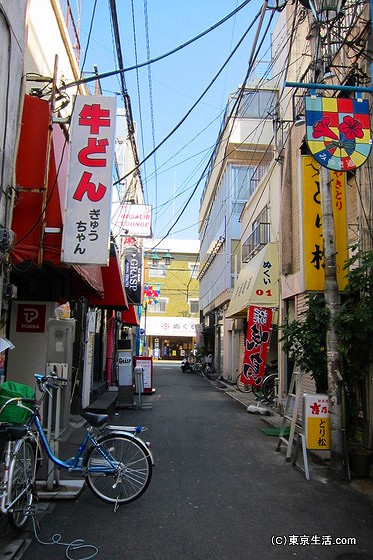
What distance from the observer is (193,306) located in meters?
51.5

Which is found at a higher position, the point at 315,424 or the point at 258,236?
the point at 258,236

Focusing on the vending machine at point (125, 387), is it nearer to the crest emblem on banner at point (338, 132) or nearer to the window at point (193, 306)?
the crest emblem on banner at point (338, 132)

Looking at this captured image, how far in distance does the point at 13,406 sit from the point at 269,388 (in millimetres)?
10632

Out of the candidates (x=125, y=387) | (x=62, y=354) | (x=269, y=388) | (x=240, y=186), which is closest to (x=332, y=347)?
(x=62, y=354)

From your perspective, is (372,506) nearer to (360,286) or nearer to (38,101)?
(360,286)

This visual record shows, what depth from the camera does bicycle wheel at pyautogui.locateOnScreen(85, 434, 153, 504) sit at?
197 inches

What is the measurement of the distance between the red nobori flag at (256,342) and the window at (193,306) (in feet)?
126

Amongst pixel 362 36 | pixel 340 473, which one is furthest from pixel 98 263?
pixel 362 36

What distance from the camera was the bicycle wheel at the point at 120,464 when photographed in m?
5.01

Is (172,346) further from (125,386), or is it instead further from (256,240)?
(125,386)

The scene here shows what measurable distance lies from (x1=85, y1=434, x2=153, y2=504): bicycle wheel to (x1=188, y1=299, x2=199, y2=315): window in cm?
4603

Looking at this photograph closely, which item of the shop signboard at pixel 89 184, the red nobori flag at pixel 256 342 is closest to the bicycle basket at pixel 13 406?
the shop signboard at pixel 89 184

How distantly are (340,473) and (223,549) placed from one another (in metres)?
2.81

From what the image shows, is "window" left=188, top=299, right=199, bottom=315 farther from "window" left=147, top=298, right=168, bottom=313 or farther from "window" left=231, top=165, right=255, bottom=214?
"window" left=231, top=165, right=255, bottom=214
